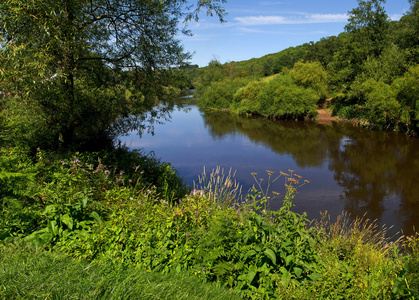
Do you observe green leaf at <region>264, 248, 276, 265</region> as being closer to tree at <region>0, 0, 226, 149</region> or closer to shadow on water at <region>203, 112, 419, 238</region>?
tree at <region>0, 0, 226, 149</region>

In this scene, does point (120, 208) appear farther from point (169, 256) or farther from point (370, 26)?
point (370, 26)

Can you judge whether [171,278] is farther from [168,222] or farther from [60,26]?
[60,26]

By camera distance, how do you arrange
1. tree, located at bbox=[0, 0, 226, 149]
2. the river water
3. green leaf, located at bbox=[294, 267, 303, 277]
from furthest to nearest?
the river water, tree, located at bbox=[0, 0, 226, 149], green leaf, located at bbox=[294, 267, 303, 277]

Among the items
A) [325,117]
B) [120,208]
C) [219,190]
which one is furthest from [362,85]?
[120,208]

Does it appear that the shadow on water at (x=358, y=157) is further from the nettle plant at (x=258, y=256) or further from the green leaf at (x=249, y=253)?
the green leaf at (x=249, y=253)

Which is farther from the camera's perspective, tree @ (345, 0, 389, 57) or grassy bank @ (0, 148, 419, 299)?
tree @ (345, 0, 389, 57)

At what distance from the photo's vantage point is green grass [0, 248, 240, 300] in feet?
7.23

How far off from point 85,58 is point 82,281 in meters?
7.11

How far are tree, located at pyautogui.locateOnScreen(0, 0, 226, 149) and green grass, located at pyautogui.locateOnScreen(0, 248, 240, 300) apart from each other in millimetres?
4488

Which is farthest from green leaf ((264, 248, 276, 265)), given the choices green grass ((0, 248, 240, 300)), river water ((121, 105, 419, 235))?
river water ((121, 105, 419, 235))

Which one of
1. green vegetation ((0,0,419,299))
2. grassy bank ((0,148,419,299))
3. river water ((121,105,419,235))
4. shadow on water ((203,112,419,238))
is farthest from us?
shadow on water ((203,112,419,238))

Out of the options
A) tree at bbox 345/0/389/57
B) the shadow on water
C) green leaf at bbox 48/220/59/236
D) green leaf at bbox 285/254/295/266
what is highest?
tree at bbox 345/0/389/57

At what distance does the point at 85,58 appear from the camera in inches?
320

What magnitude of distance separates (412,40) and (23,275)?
36.2 meters
